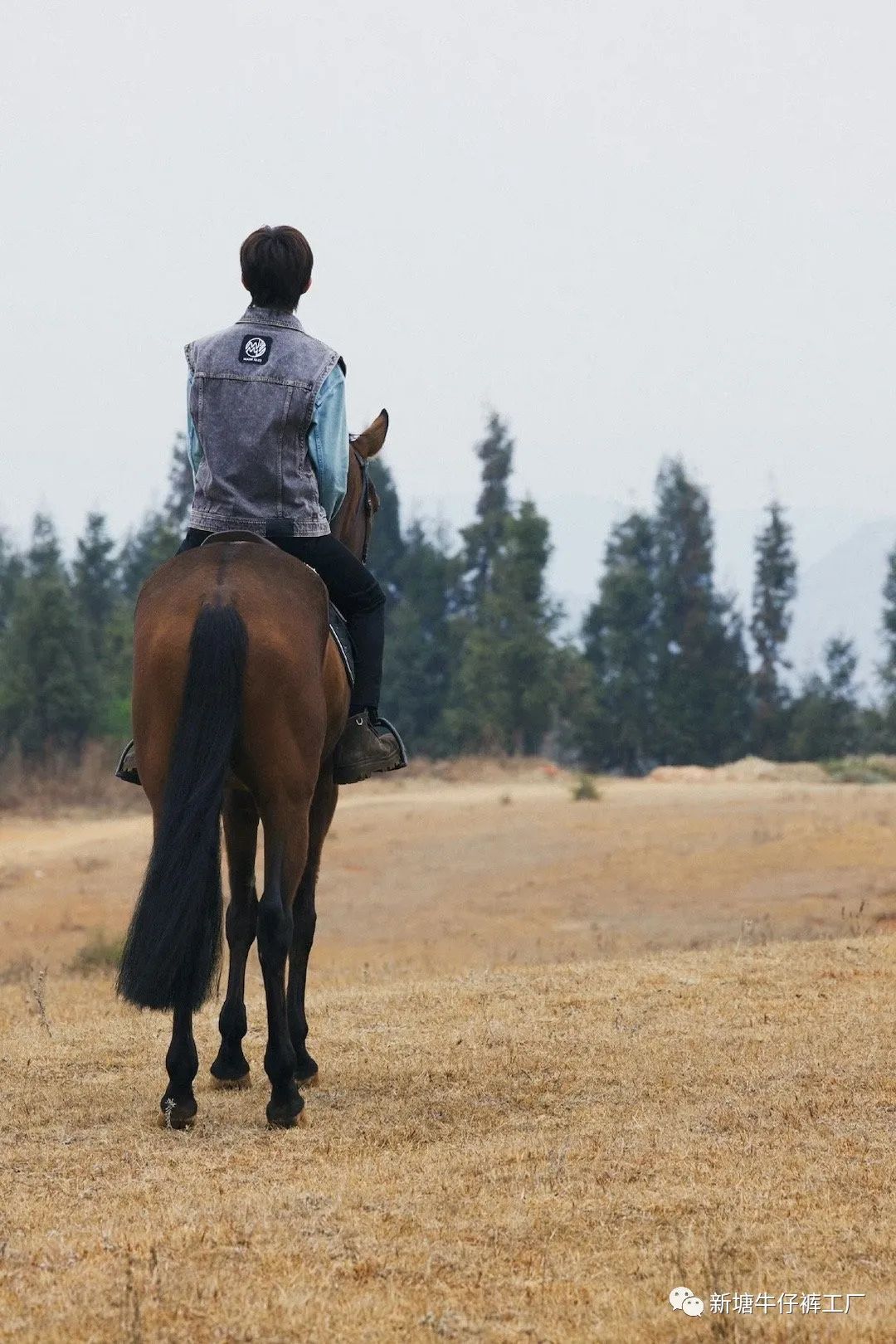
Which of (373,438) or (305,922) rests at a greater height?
(373,438)

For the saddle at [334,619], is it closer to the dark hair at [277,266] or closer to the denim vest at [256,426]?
the denim vest at [256,426]

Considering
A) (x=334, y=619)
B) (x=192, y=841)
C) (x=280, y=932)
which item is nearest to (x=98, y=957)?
(x=334, y=619)

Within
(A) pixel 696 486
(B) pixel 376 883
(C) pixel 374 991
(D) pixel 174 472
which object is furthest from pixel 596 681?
(C) pixel 374 991

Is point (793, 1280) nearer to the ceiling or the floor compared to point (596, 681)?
nearer to the floor

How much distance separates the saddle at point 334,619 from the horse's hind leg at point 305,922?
460 mm

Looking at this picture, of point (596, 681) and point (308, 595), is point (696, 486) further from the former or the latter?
point (308, 595)

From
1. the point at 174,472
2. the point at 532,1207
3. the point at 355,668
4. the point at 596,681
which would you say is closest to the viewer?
the point at 532,1207

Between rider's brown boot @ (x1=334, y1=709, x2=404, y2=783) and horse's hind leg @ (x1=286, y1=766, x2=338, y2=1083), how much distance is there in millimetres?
63

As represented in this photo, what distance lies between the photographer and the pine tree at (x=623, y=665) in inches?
2244

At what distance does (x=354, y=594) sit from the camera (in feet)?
21.7

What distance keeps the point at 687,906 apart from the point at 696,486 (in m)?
44.3

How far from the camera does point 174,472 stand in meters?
71.4

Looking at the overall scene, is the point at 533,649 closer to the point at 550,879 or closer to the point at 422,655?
the point at 422,655

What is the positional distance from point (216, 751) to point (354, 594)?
3.58ft
